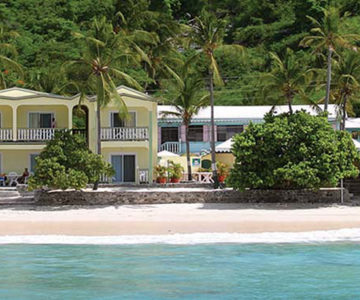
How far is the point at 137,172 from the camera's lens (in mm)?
39250

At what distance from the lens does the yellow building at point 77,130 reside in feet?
127

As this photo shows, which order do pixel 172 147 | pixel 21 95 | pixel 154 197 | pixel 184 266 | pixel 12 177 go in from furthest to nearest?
pixel 172 147 < pixel 21 95 < pixel 12 177 < pixel 154 197 < pixel 184 266

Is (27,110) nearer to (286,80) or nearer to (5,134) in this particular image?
(5,134)

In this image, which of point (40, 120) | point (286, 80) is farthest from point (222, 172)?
point (40, 120)

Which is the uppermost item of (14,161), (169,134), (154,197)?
(169,134)

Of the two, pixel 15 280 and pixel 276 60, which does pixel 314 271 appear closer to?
pixel 15 280

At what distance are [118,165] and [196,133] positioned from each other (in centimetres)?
1101

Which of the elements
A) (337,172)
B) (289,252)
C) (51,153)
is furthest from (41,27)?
(289,252)

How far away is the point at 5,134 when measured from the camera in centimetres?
3881

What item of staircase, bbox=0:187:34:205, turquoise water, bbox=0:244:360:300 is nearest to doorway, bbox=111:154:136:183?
staircase, bbox=0:187:34:205

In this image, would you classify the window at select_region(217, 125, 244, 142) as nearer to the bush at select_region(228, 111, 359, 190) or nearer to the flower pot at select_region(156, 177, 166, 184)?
the flower pot at select_region(156, 177, 166, 184)

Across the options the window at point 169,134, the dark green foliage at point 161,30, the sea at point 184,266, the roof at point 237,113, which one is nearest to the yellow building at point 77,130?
the roof at point 237,113

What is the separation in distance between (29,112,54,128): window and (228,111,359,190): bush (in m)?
12.7

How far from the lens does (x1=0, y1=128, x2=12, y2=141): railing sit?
38750 millimetres
